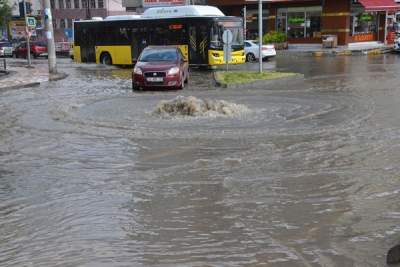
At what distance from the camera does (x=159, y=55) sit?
1878 cm

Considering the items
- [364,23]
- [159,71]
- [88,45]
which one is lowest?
[159,71]

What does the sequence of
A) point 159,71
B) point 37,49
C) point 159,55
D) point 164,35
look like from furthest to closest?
point 37,49 < point 164,35 < point 159,55 < point 159,71

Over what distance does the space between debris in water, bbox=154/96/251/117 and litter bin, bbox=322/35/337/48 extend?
30064 millimetres

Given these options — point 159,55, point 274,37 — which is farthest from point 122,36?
point 274,37

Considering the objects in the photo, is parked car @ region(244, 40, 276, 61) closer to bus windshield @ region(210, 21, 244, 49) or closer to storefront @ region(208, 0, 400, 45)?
bus windshield @ region(210, 21, 244, 49)

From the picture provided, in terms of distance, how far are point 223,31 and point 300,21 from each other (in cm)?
A: 1862

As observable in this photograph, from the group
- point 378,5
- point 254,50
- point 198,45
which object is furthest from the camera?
point 378,5

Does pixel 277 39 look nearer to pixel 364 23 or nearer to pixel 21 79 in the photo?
pixel 364 23

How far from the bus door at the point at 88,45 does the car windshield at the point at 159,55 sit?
40.5 ft

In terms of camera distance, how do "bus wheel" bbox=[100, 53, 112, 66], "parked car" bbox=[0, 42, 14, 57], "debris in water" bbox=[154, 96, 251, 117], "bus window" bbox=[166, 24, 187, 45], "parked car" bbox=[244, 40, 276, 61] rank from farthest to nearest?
1. "parked car" bbox=[0, 42, 14, 57]
2. "parked car" bbox=[244, 40, 276, 61]
3. "bus wheel" bbox=[100, 53, 112, 66]
4. "bus window" bbox=[166, 24, 187, 45]
5. "debris in water" bbox=[154, 96, 251, 117]

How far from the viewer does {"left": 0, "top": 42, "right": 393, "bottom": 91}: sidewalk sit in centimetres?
2298

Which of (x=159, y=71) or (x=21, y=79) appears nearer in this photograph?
(x=159, y=71)

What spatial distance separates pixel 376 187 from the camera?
6.27 metres

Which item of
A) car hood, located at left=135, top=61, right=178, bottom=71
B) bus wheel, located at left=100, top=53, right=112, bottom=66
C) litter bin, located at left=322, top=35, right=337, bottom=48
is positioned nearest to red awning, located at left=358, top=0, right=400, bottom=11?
litter bin, located at left=322, top=35, right=337, bottom=48
